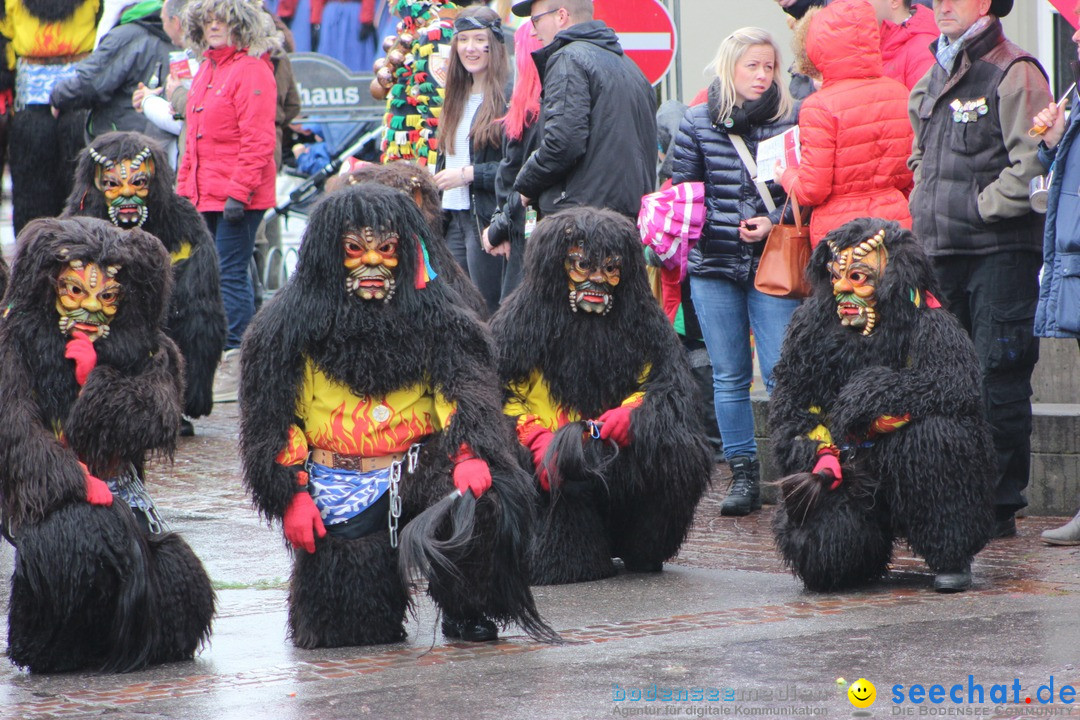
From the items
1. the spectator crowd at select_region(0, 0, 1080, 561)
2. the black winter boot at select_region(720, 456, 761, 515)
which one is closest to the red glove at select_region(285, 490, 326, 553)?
the spectator crowd at select_region(0, 0, 1080, 561)

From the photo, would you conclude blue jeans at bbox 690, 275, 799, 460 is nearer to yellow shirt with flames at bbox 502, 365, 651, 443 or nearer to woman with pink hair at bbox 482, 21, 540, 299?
woman with pink hair at bbox 482, 21, 540, 299

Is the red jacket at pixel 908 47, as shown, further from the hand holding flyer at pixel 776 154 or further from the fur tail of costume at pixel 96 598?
the fur tail of costume at pixel 96 598

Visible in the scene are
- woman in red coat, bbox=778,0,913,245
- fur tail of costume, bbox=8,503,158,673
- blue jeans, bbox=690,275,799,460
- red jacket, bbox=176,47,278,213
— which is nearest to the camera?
fur tail of costume, bbox=8,503,158,673

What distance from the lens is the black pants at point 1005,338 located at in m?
7.14

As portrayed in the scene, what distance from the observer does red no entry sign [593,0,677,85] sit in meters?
9.82

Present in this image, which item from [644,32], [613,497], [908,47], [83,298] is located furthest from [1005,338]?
[83,298]

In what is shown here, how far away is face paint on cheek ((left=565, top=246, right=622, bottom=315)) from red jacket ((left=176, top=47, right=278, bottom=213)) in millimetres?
4321

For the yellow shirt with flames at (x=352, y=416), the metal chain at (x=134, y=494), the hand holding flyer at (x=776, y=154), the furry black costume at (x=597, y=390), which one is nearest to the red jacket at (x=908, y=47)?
the hand holding flyer at (x=776, y=154)

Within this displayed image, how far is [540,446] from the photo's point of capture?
22.2 ft

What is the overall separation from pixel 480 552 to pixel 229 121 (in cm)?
576

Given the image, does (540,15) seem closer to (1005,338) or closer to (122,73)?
(1005,338)

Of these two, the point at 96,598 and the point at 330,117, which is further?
the point at 330,117

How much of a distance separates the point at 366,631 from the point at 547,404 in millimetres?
1531

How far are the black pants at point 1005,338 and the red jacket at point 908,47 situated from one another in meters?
1.42
